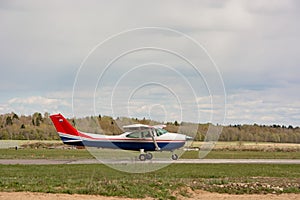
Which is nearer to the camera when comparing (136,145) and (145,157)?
(145,157)

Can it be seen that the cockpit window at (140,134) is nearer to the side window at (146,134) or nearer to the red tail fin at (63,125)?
the side window at (146,134)

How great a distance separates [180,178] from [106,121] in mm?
24274

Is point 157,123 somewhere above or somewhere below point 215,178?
above

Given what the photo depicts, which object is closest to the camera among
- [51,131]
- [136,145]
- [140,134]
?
[140,134]

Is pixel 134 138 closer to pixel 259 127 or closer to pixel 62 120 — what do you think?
pixel 62 120

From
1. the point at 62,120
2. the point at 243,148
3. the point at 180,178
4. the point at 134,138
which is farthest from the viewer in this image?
the point at 243,148

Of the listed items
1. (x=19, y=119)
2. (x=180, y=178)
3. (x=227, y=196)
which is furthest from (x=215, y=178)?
(x=19, y=119)

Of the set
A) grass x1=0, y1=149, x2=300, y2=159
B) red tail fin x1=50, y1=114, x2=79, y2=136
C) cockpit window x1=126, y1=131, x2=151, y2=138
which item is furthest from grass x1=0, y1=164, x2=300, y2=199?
grass x1=0, y1=149, x2=300, y2=159

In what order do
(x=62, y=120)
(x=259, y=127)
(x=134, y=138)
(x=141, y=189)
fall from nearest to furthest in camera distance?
(x=141, y=189) → (x=134, y=138) → (x=62, y=120) → (x=259, y=127)

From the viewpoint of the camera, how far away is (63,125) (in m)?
45.6

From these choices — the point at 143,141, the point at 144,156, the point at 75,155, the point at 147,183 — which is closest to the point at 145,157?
the point at 144,156

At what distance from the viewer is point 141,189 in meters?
21.5

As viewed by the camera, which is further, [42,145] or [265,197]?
[42,145]

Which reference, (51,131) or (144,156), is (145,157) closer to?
(144,156)
